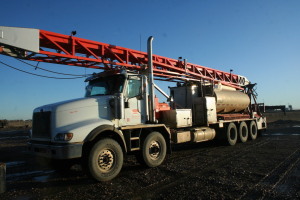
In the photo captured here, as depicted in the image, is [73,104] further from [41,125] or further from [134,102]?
[134,102]

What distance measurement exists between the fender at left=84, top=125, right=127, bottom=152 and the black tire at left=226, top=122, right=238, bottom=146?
7.31 m

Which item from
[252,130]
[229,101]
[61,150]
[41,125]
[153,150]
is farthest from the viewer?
[252,130]

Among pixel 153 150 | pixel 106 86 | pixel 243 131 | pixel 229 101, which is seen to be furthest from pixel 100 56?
pixel 243 131

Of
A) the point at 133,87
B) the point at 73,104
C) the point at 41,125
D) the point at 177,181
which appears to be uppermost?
the point at 133,87

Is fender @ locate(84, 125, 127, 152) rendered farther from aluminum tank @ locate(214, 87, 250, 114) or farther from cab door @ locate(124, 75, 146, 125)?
aluminum tank @ locate(214, 87, 250, 114)

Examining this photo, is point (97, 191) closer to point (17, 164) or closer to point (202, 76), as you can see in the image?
point (17, 164)

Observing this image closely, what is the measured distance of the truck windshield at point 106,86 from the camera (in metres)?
7.49

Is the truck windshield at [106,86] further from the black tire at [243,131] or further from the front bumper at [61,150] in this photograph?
the black tire at [243,131]

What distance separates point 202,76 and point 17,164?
909cm

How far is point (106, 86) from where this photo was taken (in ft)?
25.2

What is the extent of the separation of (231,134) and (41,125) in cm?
997

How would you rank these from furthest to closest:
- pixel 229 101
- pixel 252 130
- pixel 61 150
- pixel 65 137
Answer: pixel 252 130, pixel 229 101, pixel 65 137, pixel 61 150

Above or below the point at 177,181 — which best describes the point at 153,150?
above

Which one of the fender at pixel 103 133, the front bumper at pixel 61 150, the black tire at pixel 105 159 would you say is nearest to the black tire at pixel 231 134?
the fender at pixel 103 133
